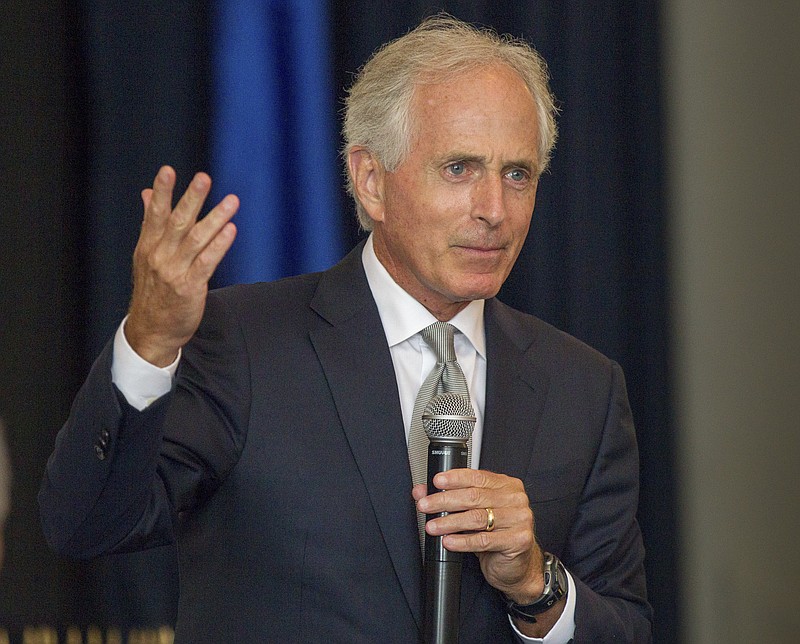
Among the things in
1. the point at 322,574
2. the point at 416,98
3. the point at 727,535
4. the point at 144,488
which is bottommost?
the point at 727,535

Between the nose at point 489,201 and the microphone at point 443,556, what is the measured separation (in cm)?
47

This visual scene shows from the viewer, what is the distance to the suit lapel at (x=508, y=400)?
2.02 meters

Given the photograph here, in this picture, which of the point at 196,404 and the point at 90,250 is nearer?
the point at 196,404

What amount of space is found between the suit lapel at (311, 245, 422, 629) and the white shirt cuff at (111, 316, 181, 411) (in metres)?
0.42

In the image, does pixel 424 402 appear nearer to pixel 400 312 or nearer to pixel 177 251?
pixel 400 312

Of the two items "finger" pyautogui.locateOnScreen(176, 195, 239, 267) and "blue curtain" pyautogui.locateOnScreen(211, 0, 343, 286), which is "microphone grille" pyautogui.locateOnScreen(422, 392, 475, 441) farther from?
"blue curtain" pyautogui.locateOnScreen(211, 0, 343, 286)

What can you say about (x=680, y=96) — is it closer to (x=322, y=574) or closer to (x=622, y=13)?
(x=622, y=13)

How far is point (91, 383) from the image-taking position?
1.61 metres

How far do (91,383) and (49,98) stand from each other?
1.67m

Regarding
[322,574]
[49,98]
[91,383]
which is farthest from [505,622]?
[49,98]

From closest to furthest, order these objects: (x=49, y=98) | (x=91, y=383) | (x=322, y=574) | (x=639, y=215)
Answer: (x=91, y=383)
(x=322, y=574)
(x=49, y=98)
(x=639, y=215)

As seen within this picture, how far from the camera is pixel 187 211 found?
59.2 inches

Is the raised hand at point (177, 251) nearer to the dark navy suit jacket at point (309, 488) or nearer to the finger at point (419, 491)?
the dark navy suit jacket at point (309, 488)

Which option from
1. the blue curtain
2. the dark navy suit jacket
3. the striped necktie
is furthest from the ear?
the blue curtain
